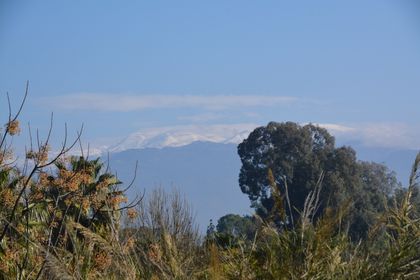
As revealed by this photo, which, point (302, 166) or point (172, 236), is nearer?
point (172, 236)

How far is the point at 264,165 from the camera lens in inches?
2414

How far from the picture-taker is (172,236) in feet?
25.8

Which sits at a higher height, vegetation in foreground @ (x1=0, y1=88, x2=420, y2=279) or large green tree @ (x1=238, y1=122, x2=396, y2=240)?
vegetation in foreground @ (x1=0, y1=88, x2=420, y2=279)

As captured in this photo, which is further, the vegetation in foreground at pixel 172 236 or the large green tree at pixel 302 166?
the large green tree at pixel 302 166

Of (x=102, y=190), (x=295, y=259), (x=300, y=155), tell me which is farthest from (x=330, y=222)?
(x=300, y=155)

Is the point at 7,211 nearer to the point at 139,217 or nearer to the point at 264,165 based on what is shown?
the point at 139,217

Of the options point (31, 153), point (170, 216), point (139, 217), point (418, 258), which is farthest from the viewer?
point (139, 217)

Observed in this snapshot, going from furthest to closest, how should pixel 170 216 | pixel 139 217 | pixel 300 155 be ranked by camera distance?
1. pixel 300 155
2. pixel 139 217
3. pixel 170 216

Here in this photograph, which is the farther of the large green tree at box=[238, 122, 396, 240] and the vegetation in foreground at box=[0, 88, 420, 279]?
the large green tree at box=[238, 122, 396, 240]

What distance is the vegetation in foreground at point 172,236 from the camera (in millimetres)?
5672

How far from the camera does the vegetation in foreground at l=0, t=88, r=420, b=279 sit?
5.67m

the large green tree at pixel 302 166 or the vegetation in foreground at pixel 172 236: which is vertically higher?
the vegetation in foreground at pixel 172 236

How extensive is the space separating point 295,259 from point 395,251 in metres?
0.63

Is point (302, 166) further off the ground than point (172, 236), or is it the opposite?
point (172, 236)
